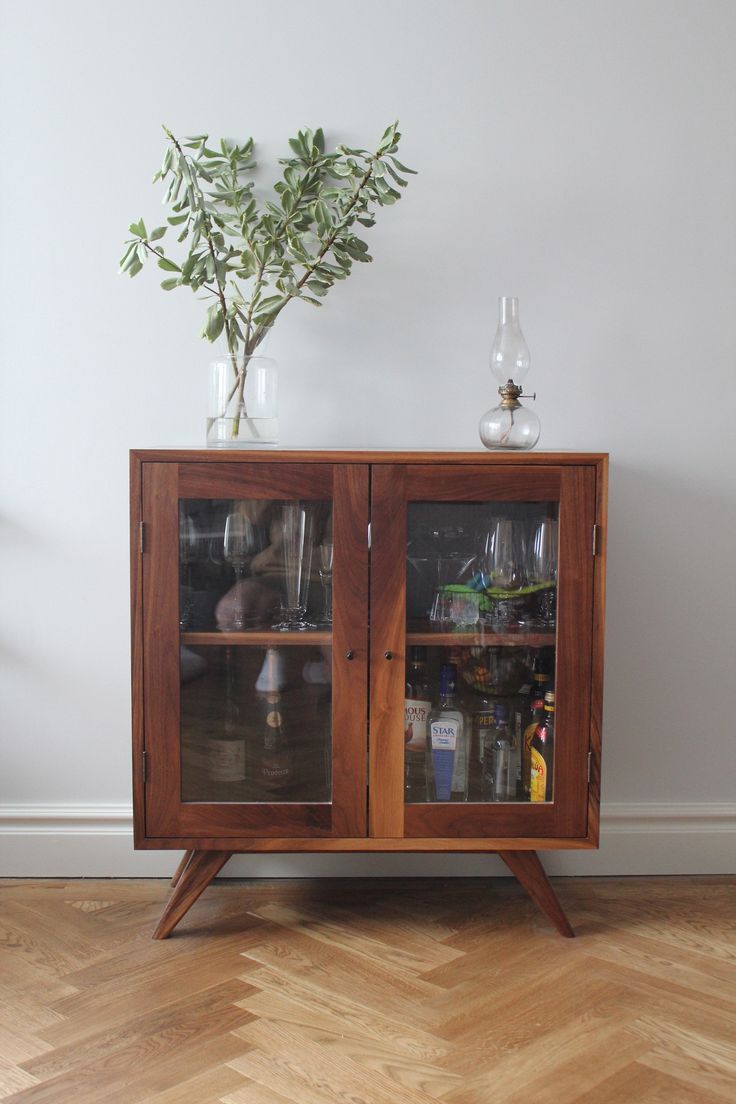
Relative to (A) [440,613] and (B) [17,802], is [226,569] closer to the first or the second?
(A) [440,613]

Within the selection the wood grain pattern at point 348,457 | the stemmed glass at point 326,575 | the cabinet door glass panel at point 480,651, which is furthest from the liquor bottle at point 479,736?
the wood grain pattern at point 348,457

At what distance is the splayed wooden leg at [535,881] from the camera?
1.83m

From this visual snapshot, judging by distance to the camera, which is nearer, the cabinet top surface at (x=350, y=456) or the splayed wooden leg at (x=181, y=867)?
the cabinet top surface at (x=350, y=456)

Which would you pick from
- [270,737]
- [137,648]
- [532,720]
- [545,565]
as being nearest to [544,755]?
[532,720]

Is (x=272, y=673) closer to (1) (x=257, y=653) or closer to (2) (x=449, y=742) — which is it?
(1) (x=257, y=653)

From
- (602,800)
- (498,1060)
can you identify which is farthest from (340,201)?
(498,1060)

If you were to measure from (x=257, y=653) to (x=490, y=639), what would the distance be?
42 centimetres

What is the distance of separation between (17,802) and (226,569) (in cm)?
78

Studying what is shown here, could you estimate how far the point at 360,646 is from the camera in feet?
5.69

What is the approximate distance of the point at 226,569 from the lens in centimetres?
175

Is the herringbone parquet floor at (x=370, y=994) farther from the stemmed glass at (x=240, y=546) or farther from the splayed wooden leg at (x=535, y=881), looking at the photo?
the stemmed glass at (x=240, y=546)

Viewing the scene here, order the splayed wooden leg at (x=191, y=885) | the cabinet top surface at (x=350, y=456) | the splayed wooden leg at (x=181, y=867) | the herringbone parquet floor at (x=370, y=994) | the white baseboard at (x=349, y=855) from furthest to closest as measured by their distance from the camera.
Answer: the white baseboard at (x=349, y=855)
the splayed wooden leg at (x=181, y=867)
the splayed wooden leg at (x=191, y=885)
the cabinet top surface at (x=350, y=456)
the herringbone parquet floor at (x=370, y=994)

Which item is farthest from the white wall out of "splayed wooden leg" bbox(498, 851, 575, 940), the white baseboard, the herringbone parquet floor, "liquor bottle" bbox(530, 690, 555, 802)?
"liquor bottle" bbox(530, 690, 555, 802)

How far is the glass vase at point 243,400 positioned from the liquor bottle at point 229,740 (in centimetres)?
41
